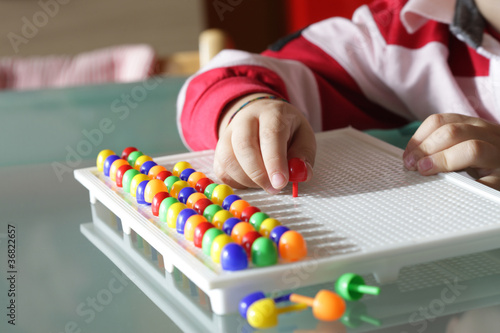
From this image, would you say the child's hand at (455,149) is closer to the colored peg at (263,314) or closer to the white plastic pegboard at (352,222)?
the white plastic pegboard at (352,222)

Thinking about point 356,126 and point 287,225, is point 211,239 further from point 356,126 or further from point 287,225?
point 356,126

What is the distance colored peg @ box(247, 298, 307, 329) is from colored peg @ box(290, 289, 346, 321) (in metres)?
0.02

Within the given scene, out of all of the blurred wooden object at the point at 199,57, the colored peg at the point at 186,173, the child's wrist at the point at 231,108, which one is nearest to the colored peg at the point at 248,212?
the colored peg at the point at 186,173

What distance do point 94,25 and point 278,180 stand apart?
1.93 m

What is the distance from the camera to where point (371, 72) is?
0.84 metres

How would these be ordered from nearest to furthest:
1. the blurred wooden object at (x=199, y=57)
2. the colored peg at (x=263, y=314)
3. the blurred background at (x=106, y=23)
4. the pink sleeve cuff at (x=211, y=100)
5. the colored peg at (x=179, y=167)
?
1. the colored peg at (x=263, y=314)
2. the colored peg at (x=179, y=167)
3. the pink sleeve cuff at (x=211, y=100)
4. the blurred wooden object at (x=199, y=57)
5. the blurred background at (x=106, y=23)

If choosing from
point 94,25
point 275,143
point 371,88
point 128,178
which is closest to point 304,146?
point 275,143

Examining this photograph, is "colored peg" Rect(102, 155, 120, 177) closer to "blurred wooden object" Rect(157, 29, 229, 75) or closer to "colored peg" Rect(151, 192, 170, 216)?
"colored peg" Rect(151, 192, 170, 216)

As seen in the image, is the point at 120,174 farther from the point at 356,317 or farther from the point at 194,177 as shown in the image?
the point at 356,317

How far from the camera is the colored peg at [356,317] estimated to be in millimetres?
359

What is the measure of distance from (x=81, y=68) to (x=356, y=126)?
0.92 m

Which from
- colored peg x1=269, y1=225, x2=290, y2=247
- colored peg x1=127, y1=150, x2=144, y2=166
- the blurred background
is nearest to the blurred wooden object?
colored peg x1=127, y1=150, x2=144, y2=166

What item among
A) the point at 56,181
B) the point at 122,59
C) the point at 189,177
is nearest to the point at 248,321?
the point at 189,177

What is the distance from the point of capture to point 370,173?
1.81 ft
